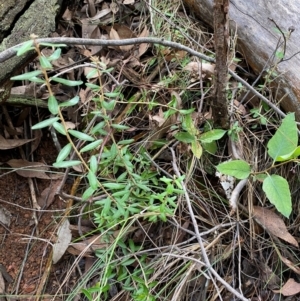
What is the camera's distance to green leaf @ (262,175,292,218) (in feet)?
3.96

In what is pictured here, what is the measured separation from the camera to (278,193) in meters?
1.23

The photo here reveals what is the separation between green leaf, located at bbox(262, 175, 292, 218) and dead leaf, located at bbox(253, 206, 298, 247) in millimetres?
340

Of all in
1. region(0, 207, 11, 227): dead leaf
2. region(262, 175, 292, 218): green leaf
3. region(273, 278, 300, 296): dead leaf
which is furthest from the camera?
region(0, 207, 11, 227): dead leaf

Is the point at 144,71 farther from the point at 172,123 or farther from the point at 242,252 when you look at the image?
the point at 242,252

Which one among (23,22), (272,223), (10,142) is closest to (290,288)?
(272,223)

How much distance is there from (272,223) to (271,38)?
69 centimetres

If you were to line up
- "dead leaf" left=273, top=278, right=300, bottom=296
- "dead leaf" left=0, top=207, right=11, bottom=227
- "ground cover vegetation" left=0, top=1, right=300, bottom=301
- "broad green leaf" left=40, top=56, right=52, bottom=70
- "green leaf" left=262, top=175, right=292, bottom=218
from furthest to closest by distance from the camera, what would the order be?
"dead leaf" left=0, top=207, right=11, bottom=227 → "dead leaf" left=273, top=278, right=300, bottom=296 → "ground cover vegetation" left=0, top=1, right=300, bottom=301 → "green leaf" left=262, top=175, right=292, bottom=218 → "broad green leaf" left=40, top=56, right=52, bottom=70

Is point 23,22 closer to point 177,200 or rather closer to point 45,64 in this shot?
point 45,64

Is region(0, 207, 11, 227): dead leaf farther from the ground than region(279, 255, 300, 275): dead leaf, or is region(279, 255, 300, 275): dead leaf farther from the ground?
region(279, 255, 300, 275): dead leaf

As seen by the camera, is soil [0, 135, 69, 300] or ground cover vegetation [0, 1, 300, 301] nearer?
ground cover vegetation [0, 1, 300, 301]

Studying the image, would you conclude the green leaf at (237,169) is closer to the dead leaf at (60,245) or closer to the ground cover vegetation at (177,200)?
the ground cover vegetation at (177,200)

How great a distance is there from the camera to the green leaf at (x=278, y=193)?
3.96 ft

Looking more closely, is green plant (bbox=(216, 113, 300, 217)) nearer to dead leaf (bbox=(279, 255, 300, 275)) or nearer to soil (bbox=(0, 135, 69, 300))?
dead leaf (bbox=(279, 255, 300, 275))

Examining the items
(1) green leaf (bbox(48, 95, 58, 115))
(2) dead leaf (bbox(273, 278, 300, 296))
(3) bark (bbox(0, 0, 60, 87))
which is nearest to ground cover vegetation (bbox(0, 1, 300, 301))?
(2) dead leaf (bbox(273, 278, 300, 296))
